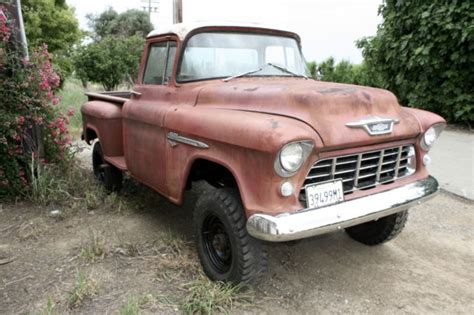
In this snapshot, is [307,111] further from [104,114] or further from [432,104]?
[432,104]

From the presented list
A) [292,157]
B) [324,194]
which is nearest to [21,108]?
[292,157]

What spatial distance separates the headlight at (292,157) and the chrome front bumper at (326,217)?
26cm

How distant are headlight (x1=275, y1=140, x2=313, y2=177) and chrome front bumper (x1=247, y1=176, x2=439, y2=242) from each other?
256 mm

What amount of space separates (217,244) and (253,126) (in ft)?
3.48

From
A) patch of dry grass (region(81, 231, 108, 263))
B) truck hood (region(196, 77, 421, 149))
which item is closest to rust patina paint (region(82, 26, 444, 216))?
truck hood (region(196, 77, 421, 149))

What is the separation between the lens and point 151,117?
3598 mm

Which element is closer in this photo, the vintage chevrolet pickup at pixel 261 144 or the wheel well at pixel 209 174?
the vintage chevrolet pickup at pixel 261 144

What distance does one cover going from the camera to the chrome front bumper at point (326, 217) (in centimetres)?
231

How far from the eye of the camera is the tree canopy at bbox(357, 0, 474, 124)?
7.36 m

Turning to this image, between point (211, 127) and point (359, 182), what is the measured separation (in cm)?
112

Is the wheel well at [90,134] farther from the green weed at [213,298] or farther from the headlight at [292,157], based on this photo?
the headlight at [292,157]

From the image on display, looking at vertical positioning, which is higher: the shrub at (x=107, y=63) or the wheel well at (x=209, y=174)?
the shrub at (x=107, y=63)

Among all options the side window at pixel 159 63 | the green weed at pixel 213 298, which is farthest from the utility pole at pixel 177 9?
the green weed at pixel 213 298

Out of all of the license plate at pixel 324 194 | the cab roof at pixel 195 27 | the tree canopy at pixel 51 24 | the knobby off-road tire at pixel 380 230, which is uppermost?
the tree canopy at pixel 51 24
